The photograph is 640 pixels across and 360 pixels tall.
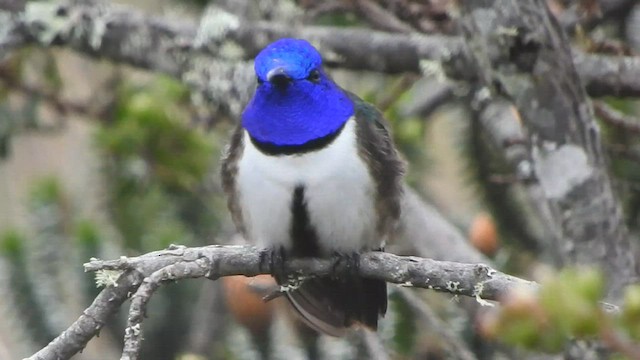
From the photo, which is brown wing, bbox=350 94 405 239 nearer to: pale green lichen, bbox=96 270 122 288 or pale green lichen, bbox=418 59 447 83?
pale green lichen, bbox=418 59 447 83

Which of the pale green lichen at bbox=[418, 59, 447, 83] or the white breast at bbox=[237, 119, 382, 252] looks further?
the pale green lichen at bbox=[418, 59, 447, 83]

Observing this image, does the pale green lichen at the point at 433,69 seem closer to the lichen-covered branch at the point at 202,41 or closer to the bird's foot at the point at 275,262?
the lichen-covered branch at the point at 202,41

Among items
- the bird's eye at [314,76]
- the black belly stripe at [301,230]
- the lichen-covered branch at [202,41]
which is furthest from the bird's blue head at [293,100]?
the lichen-covered branch at [202,41]

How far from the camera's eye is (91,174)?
13.2 feet

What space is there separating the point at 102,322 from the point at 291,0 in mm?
1928

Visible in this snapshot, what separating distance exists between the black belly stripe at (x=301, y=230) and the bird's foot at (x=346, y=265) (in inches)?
2.3

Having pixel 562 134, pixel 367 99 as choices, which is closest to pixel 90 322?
pixel 562 134

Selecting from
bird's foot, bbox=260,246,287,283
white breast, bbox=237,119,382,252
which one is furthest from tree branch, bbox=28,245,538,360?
white breast, bbox=237,119,382,252

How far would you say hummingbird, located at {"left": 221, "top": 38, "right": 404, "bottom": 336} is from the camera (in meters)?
2.36

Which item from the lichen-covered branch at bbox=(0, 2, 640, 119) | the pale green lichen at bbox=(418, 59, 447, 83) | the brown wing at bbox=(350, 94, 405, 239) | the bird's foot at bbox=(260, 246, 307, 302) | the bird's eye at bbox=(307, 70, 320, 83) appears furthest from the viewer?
the lichen-covered branch at bbox=(0, 2, 640, 119)

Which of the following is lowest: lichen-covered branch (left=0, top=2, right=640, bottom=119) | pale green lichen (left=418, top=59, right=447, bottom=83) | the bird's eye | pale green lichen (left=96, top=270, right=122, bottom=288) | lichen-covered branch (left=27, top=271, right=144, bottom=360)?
lichen-covered branch (left=27, top=271, right=144, bottom=360)

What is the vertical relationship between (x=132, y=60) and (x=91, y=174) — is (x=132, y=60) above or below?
above

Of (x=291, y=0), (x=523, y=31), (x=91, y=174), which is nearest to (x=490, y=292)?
(x=523, y=31)

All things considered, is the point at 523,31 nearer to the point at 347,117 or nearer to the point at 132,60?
the point at 347,117
